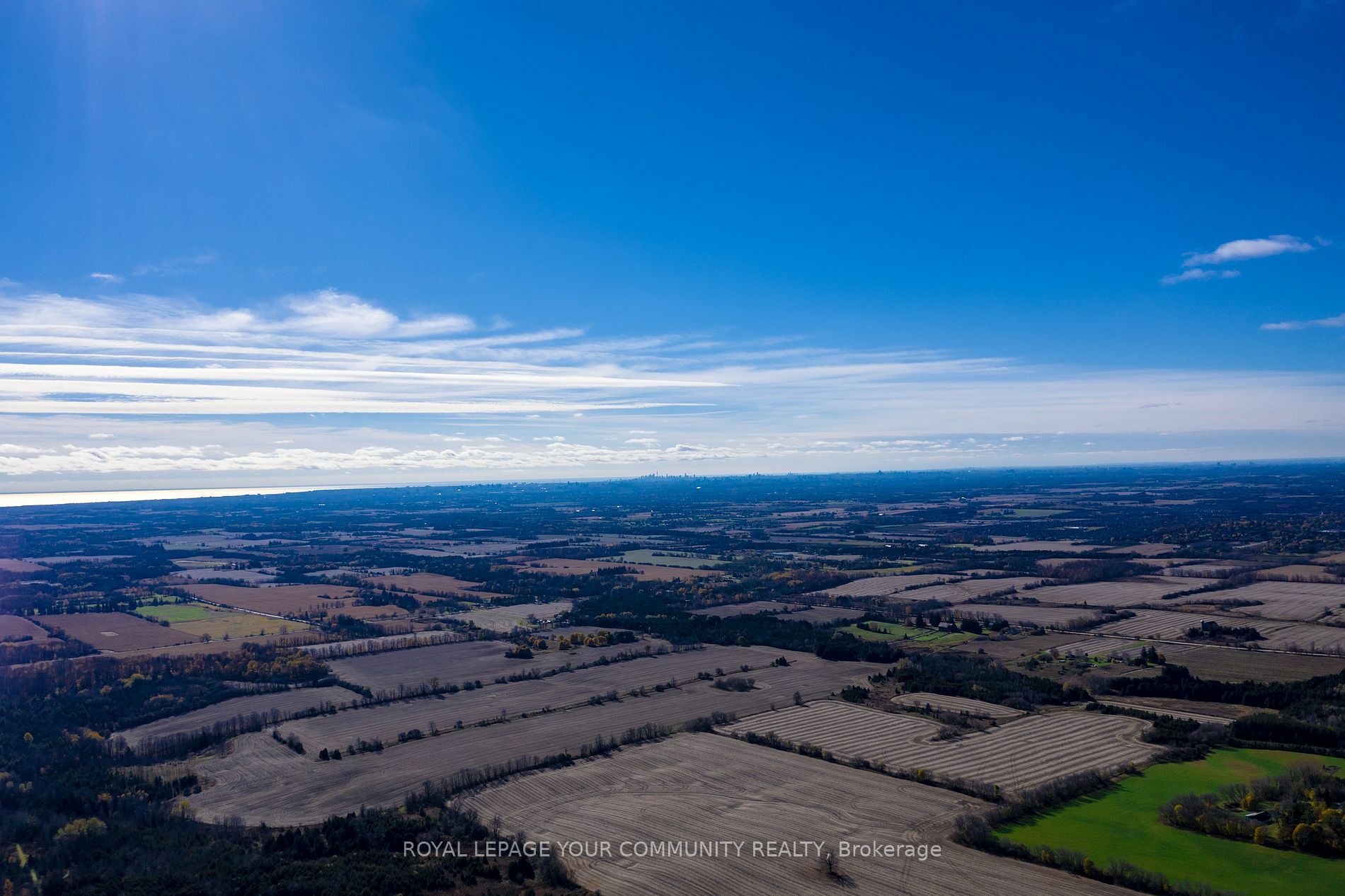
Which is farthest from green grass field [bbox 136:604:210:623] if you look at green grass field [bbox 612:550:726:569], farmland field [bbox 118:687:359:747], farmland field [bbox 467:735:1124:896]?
farmland field [bbox 467:735:1124:896]

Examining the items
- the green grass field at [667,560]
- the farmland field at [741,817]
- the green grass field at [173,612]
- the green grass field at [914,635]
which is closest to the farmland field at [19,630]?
the green grass field at [173,612]

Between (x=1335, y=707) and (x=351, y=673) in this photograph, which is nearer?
(x=1335, y=707)

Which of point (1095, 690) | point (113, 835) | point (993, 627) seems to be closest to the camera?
point (113, 835)

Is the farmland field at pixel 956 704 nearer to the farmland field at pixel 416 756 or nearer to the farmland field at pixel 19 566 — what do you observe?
the farmland field at pixel 416 756

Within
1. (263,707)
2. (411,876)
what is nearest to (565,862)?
(411,876)

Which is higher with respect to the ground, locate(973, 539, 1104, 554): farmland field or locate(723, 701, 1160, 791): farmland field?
locate(973, 539, 1104, 554): farmland field

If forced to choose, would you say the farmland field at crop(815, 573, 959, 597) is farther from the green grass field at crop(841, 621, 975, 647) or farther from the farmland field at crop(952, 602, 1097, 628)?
the green grass field at crop(841, 621, 975, 647)

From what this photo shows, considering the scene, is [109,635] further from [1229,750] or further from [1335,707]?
[1335,707]
